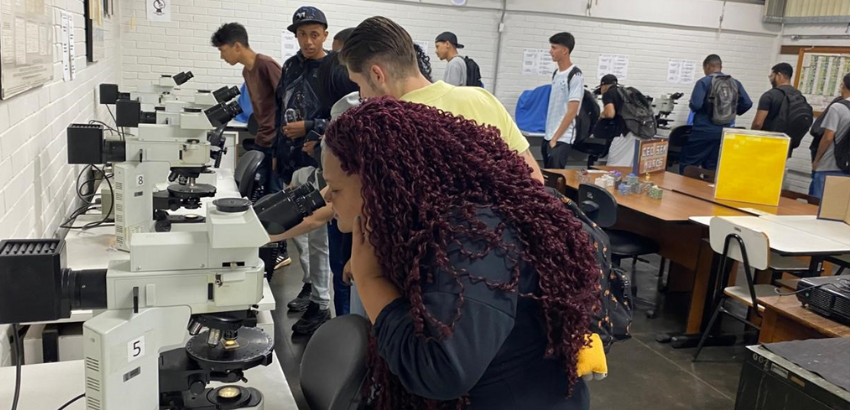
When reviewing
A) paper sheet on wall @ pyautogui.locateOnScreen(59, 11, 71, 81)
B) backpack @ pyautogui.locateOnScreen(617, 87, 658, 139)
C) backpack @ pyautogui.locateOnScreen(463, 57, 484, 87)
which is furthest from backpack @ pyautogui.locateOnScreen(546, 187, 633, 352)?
backpack @ pyautogui.locateOnScreen(617, 87, 658, 139)

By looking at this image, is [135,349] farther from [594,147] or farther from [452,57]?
[594,147]

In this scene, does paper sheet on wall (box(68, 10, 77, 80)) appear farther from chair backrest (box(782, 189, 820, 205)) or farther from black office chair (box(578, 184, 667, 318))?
chair backrest (box(782, 189, 820, 205))

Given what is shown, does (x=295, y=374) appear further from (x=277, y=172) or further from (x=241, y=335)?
(x=241, y=335)

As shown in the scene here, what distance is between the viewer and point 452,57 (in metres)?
6.79

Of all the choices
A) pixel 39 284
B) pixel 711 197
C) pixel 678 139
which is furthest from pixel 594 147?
pixel 39 284

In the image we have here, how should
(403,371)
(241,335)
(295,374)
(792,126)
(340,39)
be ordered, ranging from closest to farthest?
1. (403,371)
2. (241,335)
3. (295,374)
4. (340,39)
5. (792,126)

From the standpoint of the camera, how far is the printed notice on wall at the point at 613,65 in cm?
822

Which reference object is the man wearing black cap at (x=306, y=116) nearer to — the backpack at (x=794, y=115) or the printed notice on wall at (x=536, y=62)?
the printed notice on wall at (x=536, y=62)

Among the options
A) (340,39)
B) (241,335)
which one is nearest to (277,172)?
(340,39)

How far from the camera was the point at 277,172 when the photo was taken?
141 inches

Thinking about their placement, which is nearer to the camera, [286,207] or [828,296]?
[286,207]

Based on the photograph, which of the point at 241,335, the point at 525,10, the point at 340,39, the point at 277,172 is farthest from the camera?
the point at 525,10

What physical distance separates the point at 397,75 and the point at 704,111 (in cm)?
634

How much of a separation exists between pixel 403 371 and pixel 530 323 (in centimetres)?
24
